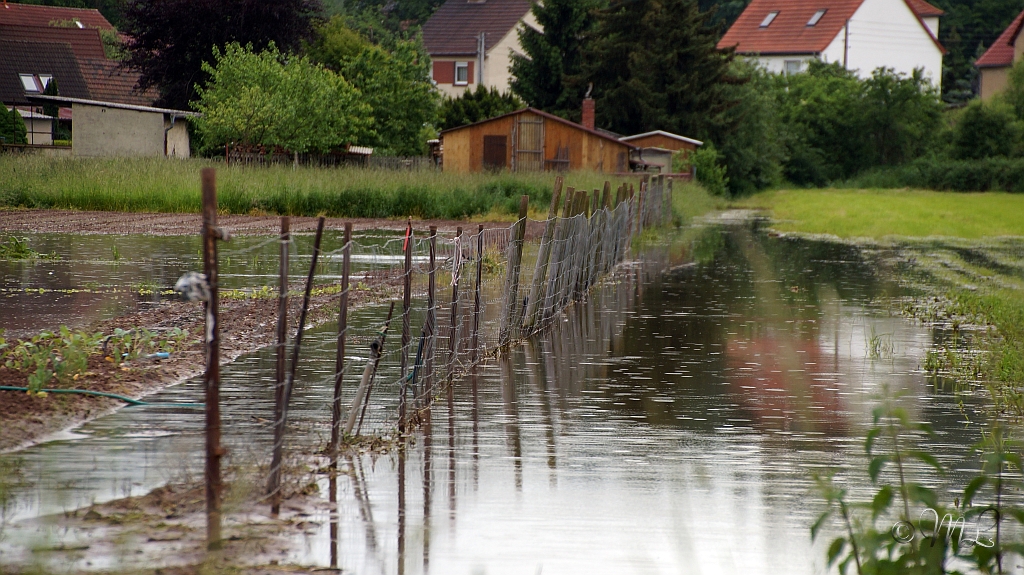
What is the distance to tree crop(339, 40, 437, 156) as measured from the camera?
58.4m

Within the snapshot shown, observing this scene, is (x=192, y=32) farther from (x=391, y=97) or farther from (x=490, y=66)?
(x=490, y=66)

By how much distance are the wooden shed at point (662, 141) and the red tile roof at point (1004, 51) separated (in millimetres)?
29193

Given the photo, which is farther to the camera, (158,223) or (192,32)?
(192,32)

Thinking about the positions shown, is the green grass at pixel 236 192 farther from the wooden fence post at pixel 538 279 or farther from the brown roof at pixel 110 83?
the brown roof at pixel 110 83

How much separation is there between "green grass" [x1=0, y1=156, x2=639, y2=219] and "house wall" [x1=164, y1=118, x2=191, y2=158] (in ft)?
31.9

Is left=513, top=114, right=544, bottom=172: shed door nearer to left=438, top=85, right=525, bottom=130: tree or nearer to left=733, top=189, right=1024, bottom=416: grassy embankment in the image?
left=733, top=189, right=1024, bottom=416: grassy embankment

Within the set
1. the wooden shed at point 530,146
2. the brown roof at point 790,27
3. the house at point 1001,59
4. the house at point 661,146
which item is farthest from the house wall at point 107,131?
the house at point 1001,59

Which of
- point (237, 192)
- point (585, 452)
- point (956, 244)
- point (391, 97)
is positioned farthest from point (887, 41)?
point (585, 452)

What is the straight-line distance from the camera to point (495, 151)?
170 feet

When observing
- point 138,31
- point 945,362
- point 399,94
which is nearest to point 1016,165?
point 399,94

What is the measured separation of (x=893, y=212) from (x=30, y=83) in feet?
129

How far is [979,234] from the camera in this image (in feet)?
123

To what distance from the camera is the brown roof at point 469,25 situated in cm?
8675

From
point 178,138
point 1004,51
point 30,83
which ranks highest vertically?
point 1004,51
